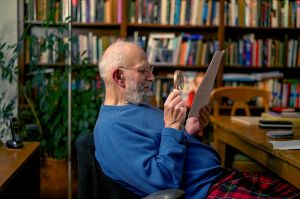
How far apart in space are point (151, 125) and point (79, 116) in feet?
5.15

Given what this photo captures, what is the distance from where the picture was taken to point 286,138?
1.83 meters

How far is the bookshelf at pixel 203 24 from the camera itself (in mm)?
3779

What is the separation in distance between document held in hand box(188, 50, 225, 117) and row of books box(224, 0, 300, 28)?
2305 millimetres

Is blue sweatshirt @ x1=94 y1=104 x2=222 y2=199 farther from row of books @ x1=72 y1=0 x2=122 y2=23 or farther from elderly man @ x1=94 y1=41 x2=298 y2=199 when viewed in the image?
row of books @ x1=72 y1=0 x2=122 y2=23

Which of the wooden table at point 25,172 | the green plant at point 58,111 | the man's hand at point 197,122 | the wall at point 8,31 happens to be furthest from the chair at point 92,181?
the wall at point 8,31

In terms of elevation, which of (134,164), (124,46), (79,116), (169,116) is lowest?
(79,116)

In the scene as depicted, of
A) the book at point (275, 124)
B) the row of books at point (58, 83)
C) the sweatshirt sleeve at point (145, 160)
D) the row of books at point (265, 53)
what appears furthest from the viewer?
the row of books at point (265, 53)

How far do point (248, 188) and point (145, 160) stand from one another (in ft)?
1.24

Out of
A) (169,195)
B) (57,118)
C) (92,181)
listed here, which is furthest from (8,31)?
(169,195)

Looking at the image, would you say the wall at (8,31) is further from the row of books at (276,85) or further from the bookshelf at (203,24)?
the row of books at (276,85)

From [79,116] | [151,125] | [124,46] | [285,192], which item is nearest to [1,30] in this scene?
[79,116]

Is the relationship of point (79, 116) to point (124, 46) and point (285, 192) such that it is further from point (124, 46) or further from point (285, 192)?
point (285, 192)

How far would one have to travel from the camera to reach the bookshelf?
3.78 m

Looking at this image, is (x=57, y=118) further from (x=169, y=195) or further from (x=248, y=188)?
(x=169, y=195)
